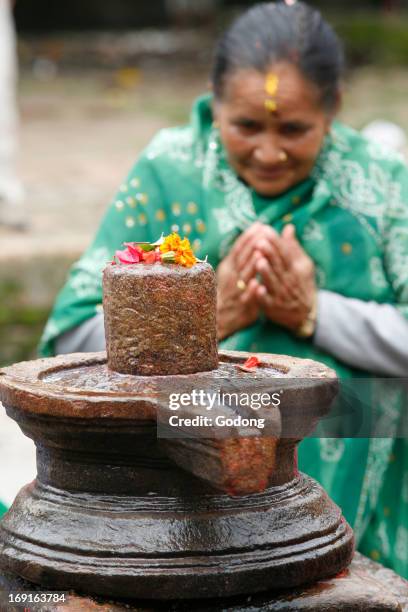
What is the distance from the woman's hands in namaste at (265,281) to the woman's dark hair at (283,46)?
1.45 ft

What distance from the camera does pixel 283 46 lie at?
3.59 meters

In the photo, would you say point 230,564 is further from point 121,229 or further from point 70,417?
point 121,229

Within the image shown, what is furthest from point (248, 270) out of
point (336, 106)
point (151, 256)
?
point (151, 256)

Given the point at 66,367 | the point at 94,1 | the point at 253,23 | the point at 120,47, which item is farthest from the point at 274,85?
the point at 94,1

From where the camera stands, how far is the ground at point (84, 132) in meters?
6.81

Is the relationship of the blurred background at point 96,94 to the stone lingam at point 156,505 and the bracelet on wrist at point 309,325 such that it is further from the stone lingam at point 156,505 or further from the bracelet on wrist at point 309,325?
the stone lingam at point 156,505

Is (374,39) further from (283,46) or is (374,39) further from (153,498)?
(153,498)

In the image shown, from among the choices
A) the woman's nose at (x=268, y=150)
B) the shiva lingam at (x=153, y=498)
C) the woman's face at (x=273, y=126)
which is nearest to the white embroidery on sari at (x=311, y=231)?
the woman's face at (x=273, y=126)

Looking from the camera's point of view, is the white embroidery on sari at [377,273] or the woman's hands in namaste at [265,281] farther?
the white embroidery on sari at [377,273]

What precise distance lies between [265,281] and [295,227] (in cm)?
23

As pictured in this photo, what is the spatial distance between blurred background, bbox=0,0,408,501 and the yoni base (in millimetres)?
2826

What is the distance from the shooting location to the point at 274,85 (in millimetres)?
3527

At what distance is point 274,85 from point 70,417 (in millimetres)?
1708

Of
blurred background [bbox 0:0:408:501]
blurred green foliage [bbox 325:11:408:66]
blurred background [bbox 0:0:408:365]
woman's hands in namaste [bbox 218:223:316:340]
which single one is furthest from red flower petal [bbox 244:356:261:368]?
blurred green foliage [bbox 325:11:408:66]
